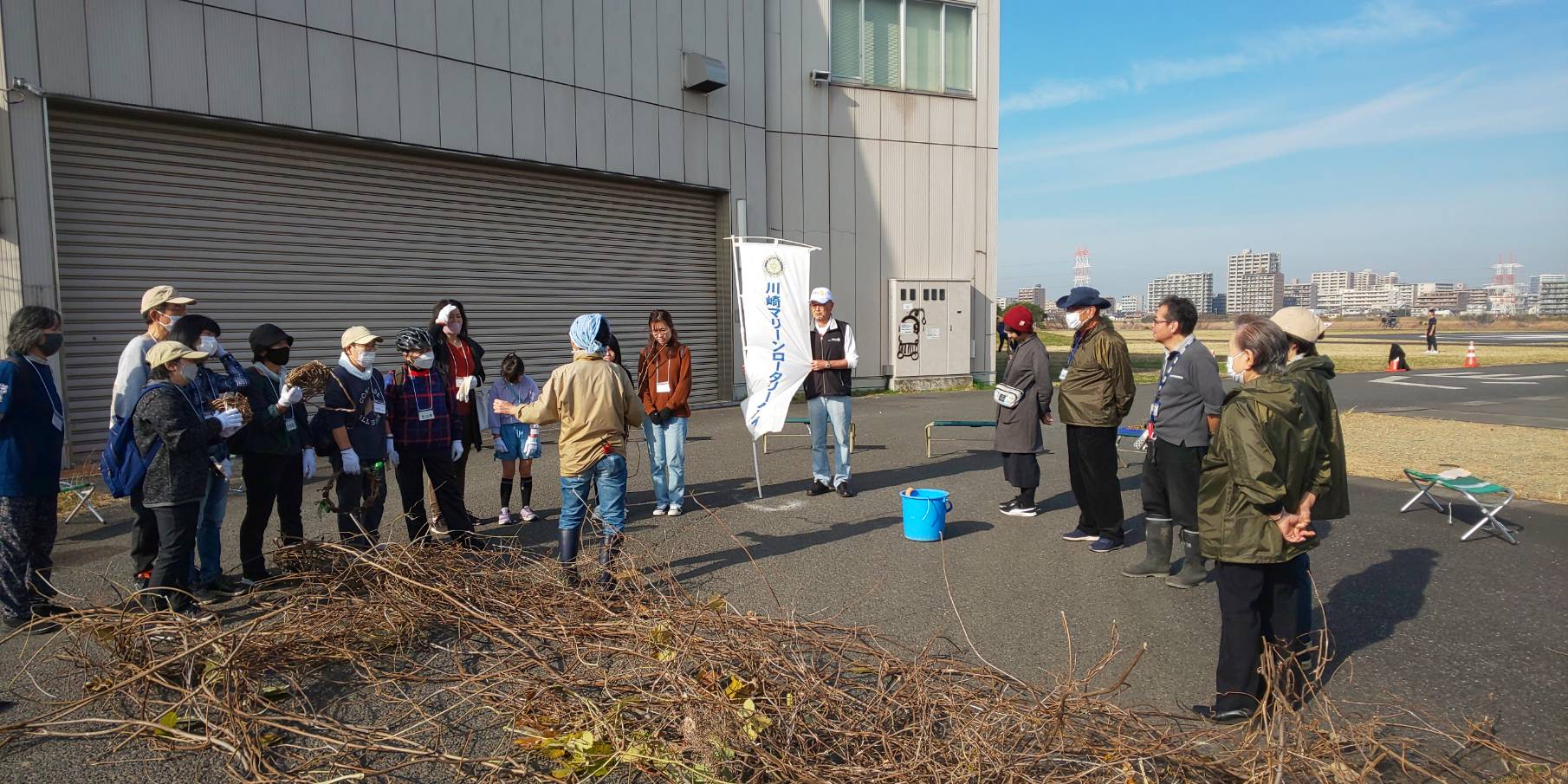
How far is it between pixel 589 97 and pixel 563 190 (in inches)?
61.9

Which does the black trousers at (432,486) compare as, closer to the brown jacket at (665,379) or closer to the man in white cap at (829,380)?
the brown jacket at (665,379)

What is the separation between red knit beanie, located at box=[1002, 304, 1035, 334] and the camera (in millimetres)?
6988

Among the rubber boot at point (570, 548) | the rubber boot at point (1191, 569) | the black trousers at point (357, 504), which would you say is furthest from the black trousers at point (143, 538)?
the rubber boot at point (1191, 569)

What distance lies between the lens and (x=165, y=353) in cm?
476

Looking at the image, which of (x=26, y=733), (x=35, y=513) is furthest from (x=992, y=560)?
(x=35, y=513)

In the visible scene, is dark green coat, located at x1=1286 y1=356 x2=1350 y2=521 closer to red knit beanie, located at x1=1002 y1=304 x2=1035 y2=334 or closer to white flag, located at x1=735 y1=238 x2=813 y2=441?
red knit beanie, located at x1=1002 y1=304 x2=1035 y2=334

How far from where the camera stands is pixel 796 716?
312 centimetres

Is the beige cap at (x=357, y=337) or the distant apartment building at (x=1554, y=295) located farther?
the distant apartment building at (x=1554, y=295)

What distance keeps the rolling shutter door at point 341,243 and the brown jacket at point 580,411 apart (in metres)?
7.20

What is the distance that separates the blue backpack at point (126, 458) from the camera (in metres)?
4.75

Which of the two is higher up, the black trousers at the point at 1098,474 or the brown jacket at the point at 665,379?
the brown jacket at the point at 665,379

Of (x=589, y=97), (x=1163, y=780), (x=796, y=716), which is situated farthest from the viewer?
(x=589, y=97)

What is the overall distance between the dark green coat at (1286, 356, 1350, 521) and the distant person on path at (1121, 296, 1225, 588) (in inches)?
46.2

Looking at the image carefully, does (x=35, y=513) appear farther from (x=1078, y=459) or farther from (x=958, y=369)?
(x=958, y=369)
